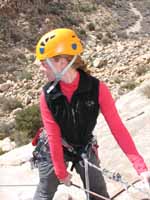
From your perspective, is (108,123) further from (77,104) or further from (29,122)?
(29,122)

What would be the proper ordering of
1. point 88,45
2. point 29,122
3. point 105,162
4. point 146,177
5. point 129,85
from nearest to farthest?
point 146,177 < point 105,162 < point 29,122 < point 129,85 < point 88,45

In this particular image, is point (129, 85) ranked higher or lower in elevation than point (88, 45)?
lower

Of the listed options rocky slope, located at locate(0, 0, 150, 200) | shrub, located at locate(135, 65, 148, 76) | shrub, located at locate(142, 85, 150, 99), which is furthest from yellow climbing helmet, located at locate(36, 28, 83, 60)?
shrub, located at locate(135, 65, 148, 76)

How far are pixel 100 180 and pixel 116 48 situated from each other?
19903 mm

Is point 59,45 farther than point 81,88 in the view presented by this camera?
No

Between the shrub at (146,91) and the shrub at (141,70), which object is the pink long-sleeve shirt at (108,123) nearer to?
the shrub at (146,91)

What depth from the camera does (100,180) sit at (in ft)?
12.0

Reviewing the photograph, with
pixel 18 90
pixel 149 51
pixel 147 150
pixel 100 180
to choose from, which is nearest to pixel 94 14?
pixel 149 51

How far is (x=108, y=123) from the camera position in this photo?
332cm

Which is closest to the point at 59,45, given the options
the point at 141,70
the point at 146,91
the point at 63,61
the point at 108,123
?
the point at 63,61

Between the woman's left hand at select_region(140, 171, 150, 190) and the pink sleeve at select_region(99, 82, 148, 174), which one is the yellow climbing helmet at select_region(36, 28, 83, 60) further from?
the woman's left hand at select_region(140, 171, 150, 190)

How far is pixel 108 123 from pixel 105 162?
2859 millimetres

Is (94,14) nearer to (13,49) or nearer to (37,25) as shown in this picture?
(37,25)

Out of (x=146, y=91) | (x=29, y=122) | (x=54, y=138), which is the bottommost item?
(x=29, y=122)
